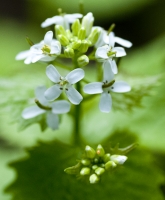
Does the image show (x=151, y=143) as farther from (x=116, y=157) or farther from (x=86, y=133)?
(x=116, y=157)

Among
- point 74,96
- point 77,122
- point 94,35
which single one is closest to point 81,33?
point 94,35

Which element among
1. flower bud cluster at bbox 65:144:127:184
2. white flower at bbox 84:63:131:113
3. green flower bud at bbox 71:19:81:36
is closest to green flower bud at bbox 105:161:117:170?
flower bud cluster at bbox 65:144:127:184

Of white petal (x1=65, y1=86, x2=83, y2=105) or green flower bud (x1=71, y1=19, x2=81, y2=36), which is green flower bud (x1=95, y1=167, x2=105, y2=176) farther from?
→ green flower bud (x1=71, y1=19, x2=81, y2=36)

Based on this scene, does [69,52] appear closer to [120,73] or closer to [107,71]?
[107,71]

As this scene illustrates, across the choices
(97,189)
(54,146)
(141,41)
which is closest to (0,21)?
(141,41)

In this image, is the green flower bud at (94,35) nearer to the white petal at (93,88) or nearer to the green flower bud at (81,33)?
the green flower bud at (81,33)
